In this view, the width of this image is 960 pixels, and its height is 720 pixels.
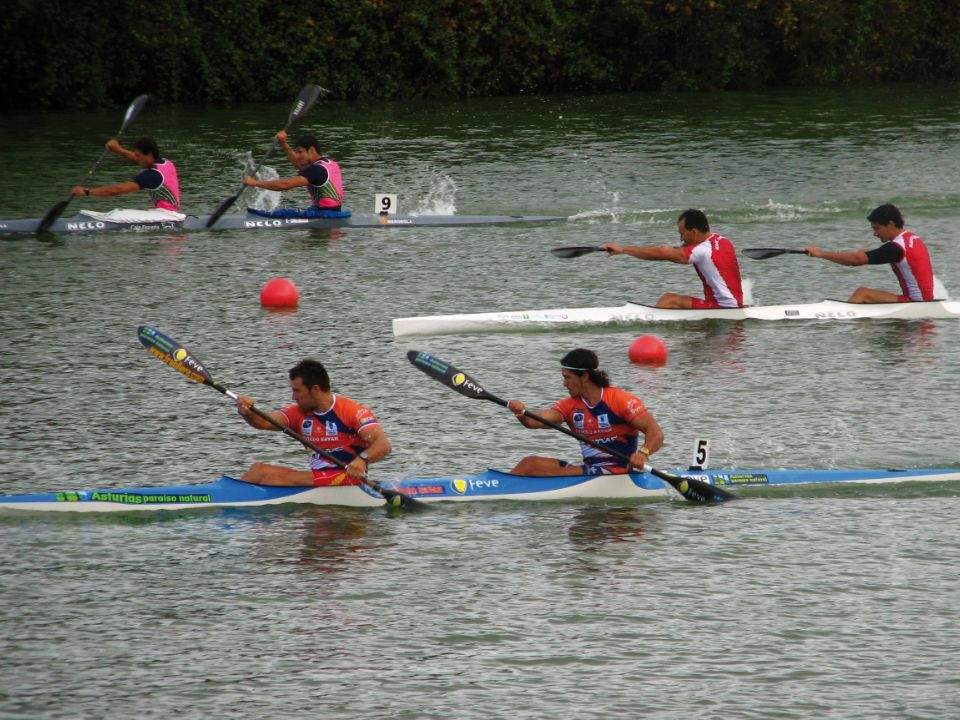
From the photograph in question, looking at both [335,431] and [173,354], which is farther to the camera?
[173,354]

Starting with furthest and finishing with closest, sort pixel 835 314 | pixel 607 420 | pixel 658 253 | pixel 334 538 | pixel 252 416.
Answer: pixel 835 314, pixel 658 253, pixel 607 420, pixel 252 416, pixel 334 538

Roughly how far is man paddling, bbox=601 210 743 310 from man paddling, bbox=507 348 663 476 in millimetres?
6037

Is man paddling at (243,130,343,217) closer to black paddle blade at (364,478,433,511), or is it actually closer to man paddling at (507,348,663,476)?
man paddling at (507,348,663,476)

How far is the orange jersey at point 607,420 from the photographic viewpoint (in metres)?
Result: 13.5

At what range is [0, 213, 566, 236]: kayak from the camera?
2648 centimetres

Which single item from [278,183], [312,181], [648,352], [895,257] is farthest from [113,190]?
[895,257]

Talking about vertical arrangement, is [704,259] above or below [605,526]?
above

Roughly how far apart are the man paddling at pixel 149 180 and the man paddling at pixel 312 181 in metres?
1.33

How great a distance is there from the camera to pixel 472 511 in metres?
13.5

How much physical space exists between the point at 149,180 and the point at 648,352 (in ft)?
36.1

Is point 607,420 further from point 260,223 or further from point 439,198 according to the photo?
point 439,198

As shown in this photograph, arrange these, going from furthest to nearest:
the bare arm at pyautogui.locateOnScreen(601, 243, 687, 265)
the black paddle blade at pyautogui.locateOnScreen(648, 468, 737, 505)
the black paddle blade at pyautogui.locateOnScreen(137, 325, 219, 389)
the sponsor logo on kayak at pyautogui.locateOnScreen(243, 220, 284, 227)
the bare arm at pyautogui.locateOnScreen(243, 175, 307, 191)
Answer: the sponsor logo on kayak at pyautogui.locateOnScreen(243, 220, 284, 227)
the bare arm at pyautogui.locateOnScreen(243, 175, 307, 191)
the bare arm at pyautogui.locateOnScreen(601, 243, 687, 265)
the black paddle blade at pyautogui.locateOnScreen(137, 325, 219, 389)
the black paddle blade at pyautogui.locateOnScreen(648, 468, 737, 505)

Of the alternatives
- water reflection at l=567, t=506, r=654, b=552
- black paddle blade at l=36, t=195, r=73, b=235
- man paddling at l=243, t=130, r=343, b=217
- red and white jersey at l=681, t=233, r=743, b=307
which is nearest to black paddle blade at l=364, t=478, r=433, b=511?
water reflection at l=567, t=506, r=654, b=552

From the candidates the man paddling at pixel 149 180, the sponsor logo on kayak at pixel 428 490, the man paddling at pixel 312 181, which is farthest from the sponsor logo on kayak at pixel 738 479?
the man paddling at pixel 149 180
